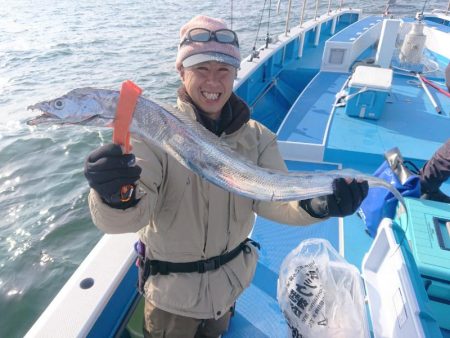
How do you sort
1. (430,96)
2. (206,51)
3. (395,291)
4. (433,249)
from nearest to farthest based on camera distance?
(206,51) → (395,291) → (433,249) → (430,96)

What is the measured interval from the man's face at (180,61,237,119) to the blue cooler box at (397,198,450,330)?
1.87 meters

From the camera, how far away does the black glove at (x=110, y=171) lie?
1.61 m

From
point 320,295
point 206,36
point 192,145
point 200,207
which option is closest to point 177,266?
point 200,207

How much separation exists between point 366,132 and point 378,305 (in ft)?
11.5

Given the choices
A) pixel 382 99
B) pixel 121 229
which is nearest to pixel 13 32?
pixel 382 99

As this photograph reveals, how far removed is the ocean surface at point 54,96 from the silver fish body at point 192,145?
7.9 inches

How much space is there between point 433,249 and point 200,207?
1834 millimetres

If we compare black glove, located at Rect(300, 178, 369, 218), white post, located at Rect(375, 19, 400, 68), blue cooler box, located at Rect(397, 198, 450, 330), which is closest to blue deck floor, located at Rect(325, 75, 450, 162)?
white post, located at Rect(375, 19, 400, 68)

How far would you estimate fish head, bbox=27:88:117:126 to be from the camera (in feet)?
5.00

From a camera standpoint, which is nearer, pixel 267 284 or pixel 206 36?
pixel 206 36

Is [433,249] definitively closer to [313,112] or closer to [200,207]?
[200,207]

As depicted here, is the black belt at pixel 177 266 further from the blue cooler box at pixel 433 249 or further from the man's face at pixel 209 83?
the blue cooler box at pixel 433 249

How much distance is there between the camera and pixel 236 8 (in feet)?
80.2

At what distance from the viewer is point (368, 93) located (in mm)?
5703
